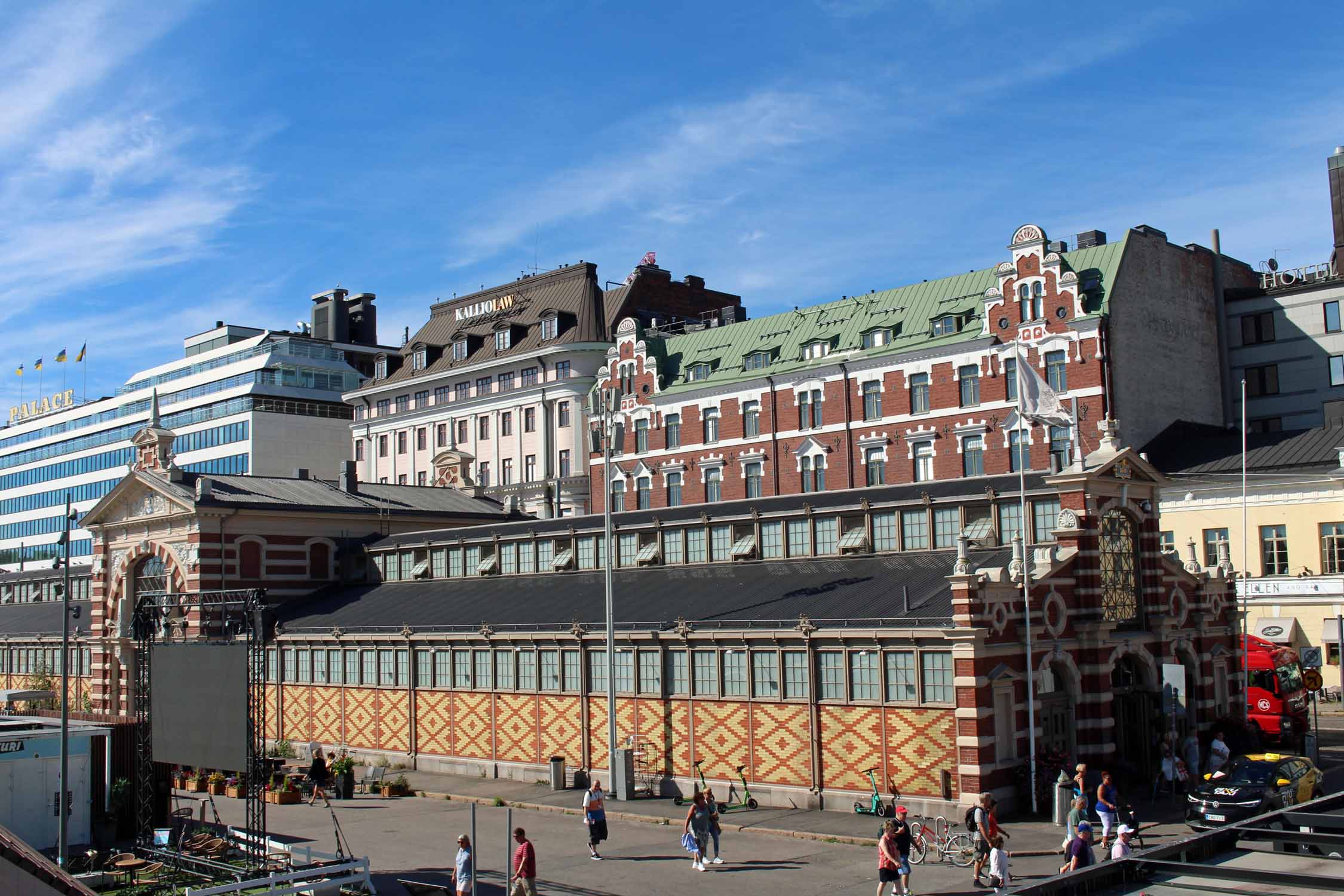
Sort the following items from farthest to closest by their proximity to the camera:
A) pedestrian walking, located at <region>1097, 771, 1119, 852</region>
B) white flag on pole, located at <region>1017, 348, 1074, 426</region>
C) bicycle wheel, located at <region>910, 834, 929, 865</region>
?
white flag on pole, located at <region>1017, 348, 1074, 426</region> → bicycle wheel, located at <region>910, 834, 929, 865</region> → pedestrian walking, located at <region>1097, 771, 1119, 852</region>

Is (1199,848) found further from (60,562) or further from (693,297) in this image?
(60,562)

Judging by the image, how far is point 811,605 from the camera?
38250 mm

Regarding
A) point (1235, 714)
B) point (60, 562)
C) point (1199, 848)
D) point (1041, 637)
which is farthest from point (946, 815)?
point (60, 562)

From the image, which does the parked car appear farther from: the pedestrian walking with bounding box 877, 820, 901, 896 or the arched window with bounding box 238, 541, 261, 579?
the arched window with bounding box 238, 541, 261, 579

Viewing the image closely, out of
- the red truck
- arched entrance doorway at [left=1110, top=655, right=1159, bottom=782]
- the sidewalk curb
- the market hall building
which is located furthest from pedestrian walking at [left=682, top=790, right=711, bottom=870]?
the red truck

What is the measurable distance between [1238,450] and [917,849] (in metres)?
37.9

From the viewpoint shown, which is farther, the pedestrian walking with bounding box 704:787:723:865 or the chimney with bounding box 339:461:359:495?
the chimney with bounding box 339:461:359:495

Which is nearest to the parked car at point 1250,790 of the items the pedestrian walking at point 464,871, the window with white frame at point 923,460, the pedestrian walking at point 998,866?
the pedestrian walking at point 998,866

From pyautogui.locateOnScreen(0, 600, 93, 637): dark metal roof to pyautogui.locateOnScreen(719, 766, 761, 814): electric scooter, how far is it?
40213 millimetres

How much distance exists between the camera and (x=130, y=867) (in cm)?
3009

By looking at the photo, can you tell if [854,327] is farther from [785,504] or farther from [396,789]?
[396,789]

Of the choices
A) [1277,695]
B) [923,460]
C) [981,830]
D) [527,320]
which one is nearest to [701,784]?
[981,830]

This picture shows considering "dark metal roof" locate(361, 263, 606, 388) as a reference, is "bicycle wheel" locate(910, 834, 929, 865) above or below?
below

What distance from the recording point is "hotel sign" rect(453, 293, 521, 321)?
316 ft
